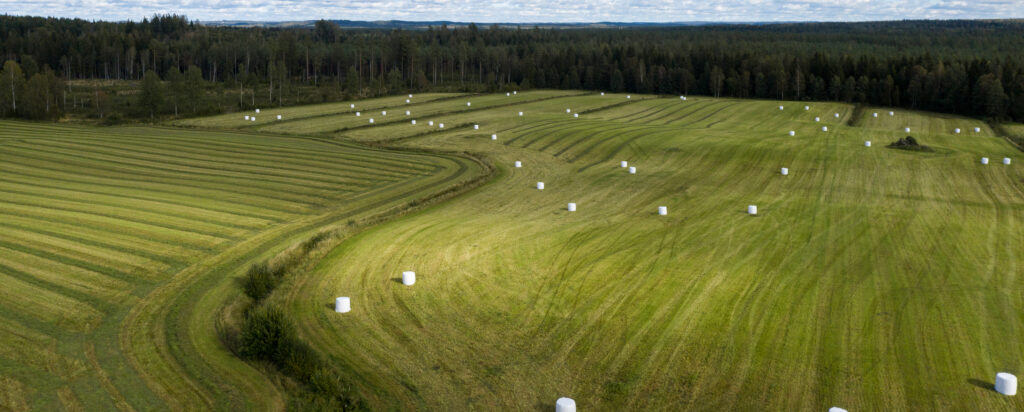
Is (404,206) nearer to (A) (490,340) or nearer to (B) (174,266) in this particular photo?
(B) (174,266)

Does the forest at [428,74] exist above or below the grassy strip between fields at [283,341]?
above

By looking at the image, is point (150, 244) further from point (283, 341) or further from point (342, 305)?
point (283, 341)

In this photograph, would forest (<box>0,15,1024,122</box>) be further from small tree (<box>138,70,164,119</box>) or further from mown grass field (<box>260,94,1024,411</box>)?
mown grass field (<box>260,94,1024,411</box>)

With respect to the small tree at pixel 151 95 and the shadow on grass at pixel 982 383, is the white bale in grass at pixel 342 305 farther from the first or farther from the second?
the small tree at pixel 151 95

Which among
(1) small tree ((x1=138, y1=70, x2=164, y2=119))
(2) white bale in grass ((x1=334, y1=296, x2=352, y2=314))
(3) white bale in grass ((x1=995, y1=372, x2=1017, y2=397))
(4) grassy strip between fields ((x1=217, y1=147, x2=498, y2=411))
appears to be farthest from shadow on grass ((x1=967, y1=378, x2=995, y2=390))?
(1) small tree ((x1=138, y1=70, x2=164, y2=119))

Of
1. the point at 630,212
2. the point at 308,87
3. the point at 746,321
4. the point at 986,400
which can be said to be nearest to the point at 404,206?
the point at 630,212

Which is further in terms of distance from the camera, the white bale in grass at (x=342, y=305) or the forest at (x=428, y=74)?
the forest at (x=428, y=74)

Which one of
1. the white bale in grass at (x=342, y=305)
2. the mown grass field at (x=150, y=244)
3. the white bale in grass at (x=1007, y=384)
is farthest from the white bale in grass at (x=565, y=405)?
the white bale in grass at (x=1007, y=384)

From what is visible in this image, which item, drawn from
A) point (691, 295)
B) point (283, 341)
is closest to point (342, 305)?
point (283, 341)
